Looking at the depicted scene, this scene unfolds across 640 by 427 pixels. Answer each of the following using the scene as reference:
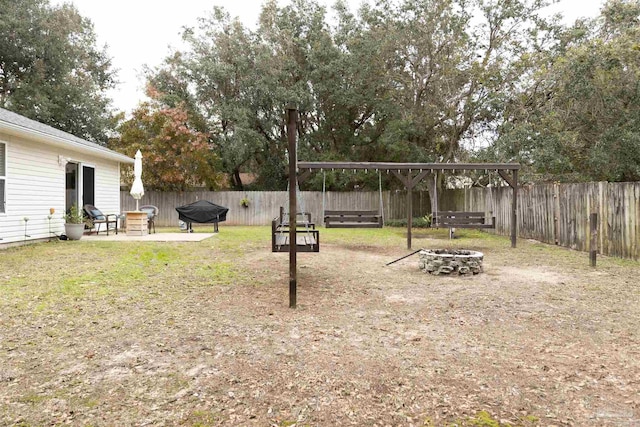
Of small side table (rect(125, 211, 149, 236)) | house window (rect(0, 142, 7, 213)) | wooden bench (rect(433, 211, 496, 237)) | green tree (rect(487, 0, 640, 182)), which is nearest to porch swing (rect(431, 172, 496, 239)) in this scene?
wooden bench (rect(433, 211, 496, 237))

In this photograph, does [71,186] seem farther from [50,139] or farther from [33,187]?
[50,139]

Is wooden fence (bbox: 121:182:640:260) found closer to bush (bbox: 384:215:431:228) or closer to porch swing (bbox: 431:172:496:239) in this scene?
bush (bbox: 384:215:431:228)

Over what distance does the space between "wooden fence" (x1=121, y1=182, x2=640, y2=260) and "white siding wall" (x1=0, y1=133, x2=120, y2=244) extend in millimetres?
6052

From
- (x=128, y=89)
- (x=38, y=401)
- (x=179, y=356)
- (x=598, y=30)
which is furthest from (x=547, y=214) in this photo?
(x=128, y=89)

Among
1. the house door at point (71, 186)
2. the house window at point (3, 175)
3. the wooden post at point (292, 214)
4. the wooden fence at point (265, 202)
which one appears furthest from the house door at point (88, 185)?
the wooden post at point (292, 214)

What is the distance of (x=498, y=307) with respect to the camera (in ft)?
15.0

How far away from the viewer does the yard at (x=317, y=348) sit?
2.37 m

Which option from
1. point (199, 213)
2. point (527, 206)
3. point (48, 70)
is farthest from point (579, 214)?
point (48, 70)

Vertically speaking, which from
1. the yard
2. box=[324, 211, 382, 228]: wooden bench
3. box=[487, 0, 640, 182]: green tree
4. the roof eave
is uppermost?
box=[487, 0, 640, 182]: green tree

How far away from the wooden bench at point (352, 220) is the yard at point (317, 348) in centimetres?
282

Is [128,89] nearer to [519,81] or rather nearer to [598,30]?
[519,81]

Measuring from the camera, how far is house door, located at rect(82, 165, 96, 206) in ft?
38.9

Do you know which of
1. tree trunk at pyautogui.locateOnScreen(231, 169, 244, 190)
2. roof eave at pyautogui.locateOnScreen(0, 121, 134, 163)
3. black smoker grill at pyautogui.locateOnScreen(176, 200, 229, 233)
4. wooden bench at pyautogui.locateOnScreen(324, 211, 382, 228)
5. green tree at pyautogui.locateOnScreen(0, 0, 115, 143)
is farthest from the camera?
tree trunk at pyautogui.locateOnScreen(231, 169, 244, 190)

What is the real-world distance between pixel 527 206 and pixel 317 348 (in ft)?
32.8
